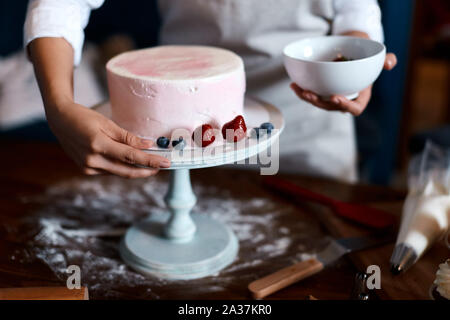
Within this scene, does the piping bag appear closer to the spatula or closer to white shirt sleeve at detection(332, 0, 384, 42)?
the spatula

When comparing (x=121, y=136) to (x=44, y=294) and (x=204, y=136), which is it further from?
(x=44, y=294)

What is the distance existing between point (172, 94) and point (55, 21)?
30cm

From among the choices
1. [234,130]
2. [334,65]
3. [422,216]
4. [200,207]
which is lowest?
[200,207]

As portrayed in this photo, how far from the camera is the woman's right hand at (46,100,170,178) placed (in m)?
Answer: 0.81

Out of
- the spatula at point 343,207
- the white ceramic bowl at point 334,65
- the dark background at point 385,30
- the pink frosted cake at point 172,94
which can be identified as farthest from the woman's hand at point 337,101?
the dark background at point 385,30

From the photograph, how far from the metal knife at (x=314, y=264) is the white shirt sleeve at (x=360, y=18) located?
47 cm

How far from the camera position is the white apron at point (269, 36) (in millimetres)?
1279

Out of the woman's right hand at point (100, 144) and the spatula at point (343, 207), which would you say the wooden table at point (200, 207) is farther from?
the woman's right hand at point (100, 144)

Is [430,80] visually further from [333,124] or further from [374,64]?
[374,64]

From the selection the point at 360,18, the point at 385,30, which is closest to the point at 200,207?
the point at 360,18

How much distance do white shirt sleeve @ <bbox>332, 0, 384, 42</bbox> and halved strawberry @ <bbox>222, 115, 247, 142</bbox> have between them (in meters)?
0.44

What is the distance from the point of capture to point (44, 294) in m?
0.79
